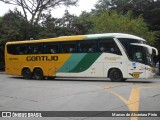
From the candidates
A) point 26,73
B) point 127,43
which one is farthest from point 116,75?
point 26,73

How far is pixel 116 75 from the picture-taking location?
2155 cm

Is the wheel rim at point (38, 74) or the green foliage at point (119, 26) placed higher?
the green foliage at point (119, 26)

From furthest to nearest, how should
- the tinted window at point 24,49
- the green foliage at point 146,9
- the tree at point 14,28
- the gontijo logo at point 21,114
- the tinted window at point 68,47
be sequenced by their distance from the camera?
the green foliage at point 146,9 < the tree at point 14,28 < the tinted window at point 24,49 < the tinted window at point 68,47 < the gontijo logo at point 21,114

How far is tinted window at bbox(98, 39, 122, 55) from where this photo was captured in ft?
70.0

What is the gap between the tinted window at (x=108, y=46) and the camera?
21344 mm

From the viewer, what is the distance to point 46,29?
43938mm

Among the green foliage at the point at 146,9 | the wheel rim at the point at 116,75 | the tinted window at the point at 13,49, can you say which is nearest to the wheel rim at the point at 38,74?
the tinted window at the point at 13,49

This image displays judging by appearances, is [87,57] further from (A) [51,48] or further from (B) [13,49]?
(B) [13,49]

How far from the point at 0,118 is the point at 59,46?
49.7 feet

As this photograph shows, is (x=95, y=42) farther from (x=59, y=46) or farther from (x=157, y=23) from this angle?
(x=157, y=23)

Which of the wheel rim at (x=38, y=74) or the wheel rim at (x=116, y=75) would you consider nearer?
the wheel rim at (x=116, y=75)

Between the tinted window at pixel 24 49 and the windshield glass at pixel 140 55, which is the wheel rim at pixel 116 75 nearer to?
the windshield glass at pixel 140 55

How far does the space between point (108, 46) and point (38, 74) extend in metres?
6.98

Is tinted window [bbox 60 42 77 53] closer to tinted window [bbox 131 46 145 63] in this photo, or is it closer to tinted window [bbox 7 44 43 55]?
tinted window [bbox 7 44 43 55]
